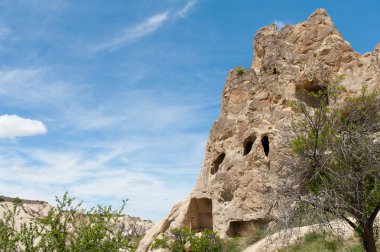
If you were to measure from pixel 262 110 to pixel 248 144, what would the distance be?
2.20 meters

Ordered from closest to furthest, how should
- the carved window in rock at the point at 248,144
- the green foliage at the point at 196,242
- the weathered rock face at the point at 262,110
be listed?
the green foliage at the point at 196,242 → the weathered rock face at the point at 262,110 → the carved window in rock at the point at 248,144

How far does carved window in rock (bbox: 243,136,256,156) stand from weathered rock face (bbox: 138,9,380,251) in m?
0.07

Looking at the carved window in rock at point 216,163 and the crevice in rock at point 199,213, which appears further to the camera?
the crevice in rock at point 199,213

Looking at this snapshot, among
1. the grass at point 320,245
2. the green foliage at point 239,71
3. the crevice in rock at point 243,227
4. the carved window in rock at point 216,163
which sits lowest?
the grass at point 320,245

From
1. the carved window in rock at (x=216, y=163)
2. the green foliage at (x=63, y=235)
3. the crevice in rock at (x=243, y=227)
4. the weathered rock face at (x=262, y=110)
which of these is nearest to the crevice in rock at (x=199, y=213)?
the weathered rock face at (x=262, y=110)

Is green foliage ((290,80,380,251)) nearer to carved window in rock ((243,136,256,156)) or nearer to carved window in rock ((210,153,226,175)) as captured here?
carved window in rock ((243,136,256,156))

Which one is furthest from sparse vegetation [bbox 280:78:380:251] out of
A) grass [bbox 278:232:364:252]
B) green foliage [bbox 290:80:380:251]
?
grass [bbox 278:232:364:252]

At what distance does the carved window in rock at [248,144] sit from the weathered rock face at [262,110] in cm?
7

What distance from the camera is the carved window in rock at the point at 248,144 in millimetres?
24720

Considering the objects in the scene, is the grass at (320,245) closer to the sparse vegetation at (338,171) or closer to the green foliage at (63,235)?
the sparse vegetation at (338,171)

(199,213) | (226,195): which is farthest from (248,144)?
(199,213)

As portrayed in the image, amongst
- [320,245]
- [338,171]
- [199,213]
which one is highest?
[199,213]

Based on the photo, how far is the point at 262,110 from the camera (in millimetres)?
24484

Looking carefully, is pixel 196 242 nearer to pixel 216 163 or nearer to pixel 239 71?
pixel 216 163
